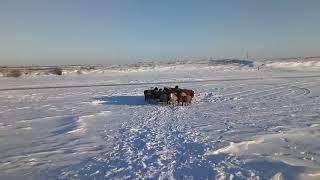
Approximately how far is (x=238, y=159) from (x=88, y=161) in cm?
370

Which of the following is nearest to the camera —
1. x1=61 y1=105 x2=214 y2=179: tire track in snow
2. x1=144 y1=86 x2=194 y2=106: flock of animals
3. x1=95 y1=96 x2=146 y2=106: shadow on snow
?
x1=61 y1=105 x2=214 y2=179: tire track in snow

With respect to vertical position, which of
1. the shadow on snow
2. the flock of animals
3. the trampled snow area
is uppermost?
the flock of animals

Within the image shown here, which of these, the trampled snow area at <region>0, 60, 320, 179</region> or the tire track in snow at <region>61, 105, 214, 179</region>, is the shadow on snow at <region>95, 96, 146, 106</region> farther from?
the tire track in snow at <region>61, 105, 214, 179</region>

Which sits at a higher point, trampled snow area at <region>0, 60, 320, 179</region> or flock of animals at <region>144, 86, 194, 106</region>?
flock of animals at <region>144, 86, 194, 106</region>

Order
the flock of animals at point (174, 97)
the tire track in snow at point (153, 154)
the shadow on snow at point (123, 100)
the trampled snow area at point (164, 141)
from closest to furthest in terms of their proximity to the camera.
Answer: the tire track in snow at point (153, 154) → the trampled snow area at point (164, 141) → the flock of animals at point (174, 97) → the shadow on snow at point (123, 100)

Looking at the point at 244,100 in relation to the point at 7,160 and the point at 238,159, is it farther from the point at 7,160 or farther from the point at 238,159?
the point at 7,160

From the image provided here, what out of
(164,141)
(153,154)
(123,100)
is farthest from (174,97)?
(153,154)

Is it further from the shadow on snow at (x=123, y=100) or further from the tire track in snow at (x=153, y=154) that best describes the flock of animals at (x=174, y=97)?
the tire track in snow at (x=153, y=154)

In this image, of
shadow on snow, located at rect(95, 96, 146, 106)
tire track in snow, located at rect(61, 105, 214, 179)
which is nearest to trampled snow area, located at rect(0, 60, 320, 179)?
tire track in snow, located at rect(61, 105, 214, 179)

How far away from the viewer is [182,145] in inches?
440

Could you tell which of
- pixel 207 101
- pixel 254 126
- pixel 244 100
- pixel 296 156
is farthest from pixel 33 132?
pixel 244 100

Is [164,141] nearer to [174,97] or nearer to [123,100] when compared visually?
[174,97]

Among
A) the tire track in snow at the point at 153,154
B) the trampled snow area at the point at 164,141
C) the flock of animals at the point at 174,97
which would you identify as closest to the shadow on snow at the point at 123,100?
the trampled snow area at the point at 164,141

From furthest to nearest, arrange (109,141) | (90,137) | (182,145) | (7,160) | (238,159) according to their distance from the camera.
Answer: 1. (90,137)
2. (109,141)
3. (182,145)
4. (7,160)
5. (238,159)
